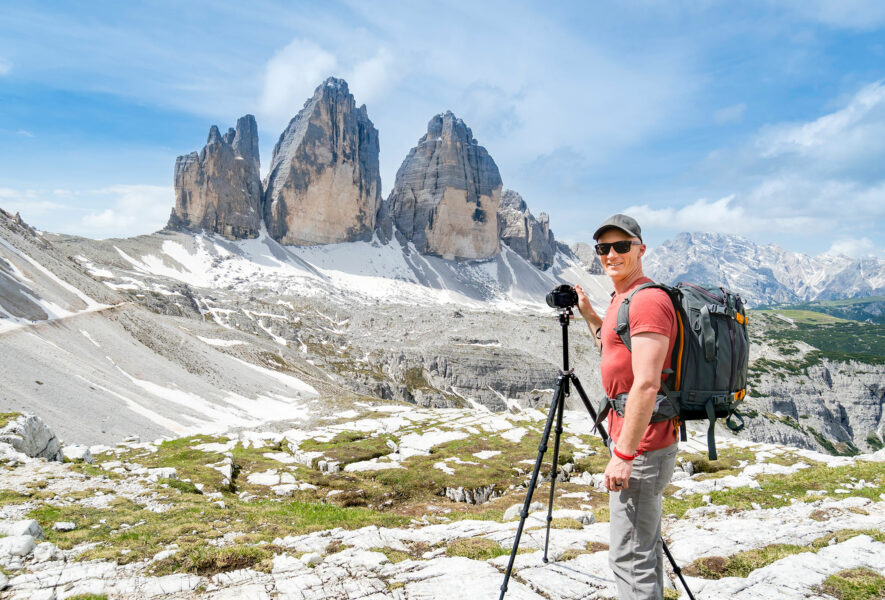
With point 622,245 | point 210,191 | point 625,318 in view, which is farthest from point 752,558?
point 210,191

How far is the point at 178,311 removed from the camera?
95.4 m

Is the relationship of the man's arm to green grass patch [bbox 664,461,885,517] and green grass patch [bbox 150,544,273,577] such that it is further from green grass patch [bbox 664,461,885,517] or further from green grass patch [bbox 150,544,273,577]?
green grass patch [bbox 664,461,885,517]

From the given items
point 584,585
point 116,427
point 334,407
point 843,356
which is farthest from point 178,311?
point 843,356

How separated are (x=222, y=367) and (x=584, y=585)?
65668mm

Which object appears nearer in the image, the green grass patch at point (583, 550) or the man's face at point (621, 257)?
the man's face at point (621, 257)

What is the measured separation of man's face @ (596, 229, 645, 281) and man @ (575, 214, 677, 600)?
1.62ft

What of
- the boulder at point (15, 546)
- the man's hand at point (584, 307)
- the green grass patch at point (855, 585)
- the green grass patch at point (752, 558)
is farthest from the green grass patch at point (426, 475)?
the boulder at point (15, 546)

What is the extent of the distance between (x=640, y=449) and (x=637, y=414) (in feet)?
1.85

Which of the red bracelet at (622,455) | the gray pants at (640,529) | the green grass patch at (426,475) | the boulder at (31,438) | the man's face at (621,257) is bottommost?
the green grass patch at (426,475)

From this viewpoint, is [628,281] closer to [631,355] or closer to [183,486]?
[631,355]

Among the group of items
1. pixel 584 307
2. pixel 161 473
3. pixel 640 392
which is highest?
pixel 584 307

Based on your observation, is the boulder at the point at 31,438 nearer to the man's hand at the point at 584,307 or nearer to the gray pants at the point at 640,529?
the man's hand at the point at 584,307

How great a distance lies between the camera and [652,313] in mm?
4230

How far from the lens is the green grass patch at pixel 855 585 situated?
5.44 m
